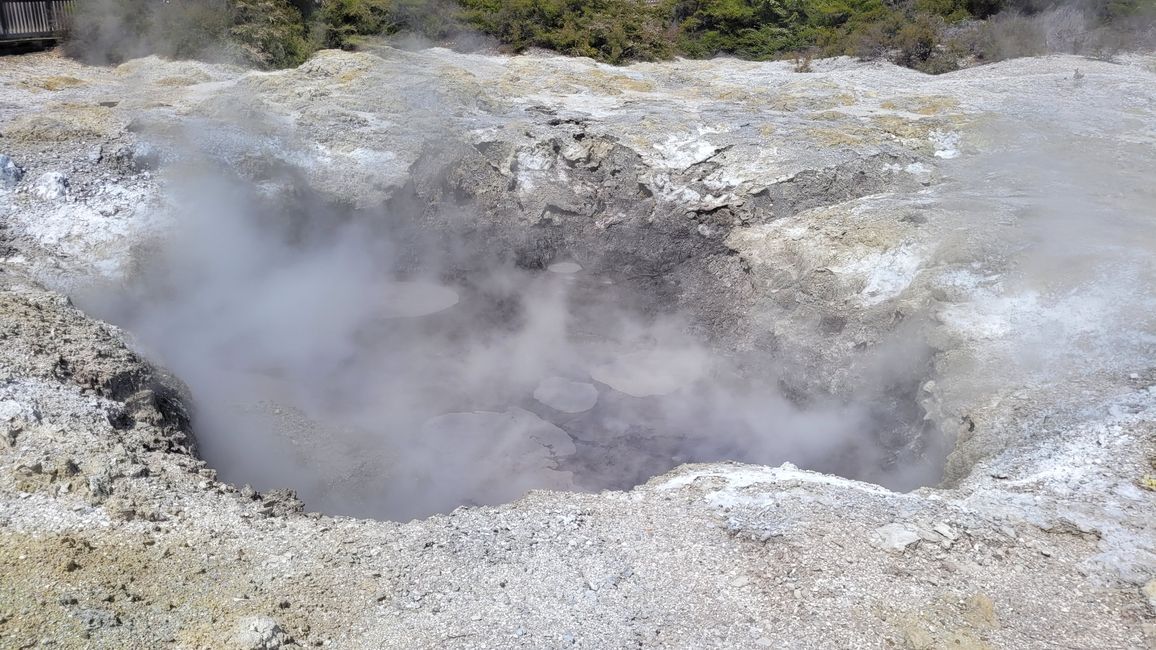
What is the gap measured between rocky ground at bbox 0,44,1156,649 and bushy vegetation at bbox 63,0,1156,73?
951mm

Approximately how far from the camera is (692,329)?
1027 centimetres

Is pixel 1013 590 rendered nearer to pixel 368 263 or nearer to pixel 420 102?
pixel 368 263

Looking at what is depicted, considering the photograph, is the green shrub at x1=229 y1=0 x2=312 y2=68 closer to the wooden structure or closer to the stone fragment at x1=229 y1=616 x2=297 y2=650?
the wooden structure

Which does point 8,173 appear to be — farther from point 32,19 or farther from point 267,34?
point 32,19

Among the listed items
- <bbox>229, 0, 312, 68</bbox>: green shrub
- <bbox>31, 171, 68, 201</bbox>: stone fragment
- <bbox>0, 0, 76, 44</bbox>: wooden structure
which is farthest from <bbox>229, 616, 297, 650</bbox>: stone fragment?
<bbox>0, 0, 76, 44</bbox>: wooden structure

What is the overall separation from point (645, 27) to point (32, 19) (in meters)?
11.0

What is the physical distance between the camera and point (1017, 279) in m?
7.97

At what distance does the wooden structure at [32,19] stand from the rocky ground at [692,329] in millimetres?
639

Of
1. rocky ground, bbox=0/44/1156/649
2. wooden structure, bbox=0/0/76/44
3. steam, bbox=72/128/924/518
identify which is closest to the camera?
rocky ground, bbox=0/44/1156/649

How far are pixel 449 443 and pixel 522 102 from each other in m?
6.56

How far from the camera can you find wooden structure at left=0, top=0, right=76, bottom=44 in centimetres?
1378

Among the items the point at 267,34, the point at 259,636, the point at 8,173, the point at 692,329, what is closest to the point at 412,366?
the point at 692,329

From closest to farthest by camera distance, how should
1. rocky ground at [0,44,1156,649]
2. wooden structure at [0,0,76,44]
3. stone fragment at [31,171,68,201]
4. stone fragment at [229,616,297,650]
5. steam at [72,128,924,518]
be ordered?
stone fragment at [229,616,297,650], rocky ground at [0,44,1156,649], steam at [72,128,924,518], stone fragment at [31,171,68,201], wooden structure at [0,0,76,44]

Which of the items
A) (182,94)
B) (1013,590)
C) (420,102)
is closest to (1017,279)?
(1013,590)
